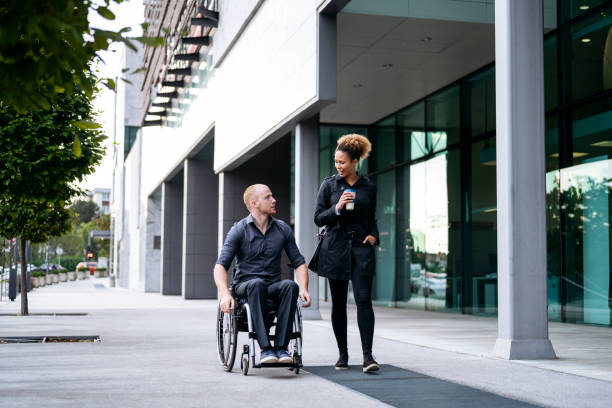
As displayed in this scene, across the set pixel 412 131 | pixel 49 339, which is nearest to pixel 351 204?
pixel 49 339

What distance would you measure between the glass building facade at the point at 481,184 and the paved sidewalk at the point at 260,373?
83.5 inches

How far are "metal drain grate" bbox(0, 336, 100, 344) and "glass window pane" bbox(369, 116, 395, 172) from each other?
39.9 feet

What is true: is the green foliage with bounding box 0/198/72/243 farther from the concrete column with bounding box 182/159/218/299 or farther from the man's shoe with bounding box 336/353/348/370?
the man's shoe with bounding box 336/353/348/370

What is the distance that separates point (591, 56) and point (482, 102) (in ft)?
12.2

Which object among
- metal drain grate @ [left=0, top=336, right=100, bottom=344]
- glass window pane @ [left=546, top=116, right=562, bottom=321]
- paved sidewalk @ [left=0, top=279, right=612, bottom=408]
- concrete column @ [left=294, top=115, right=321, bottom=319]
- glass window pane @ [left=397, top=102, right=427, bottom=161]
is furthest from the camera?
glass window pane @ [left=397, top=102, right=427, bottom=161]

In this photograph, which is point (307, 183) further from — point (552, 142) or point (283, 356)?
point (283, 356)

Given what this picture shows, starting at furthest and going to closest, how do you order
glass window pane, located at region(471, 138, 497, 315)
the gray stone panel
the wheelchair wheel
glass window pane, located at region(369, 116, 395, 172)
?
1. the gray stone panel
2. glass window pane, located at region(369, 116, 395, 172)
3. glass window pane, located at region(471, 138, 497, 315)
4. the wheelchair wheel

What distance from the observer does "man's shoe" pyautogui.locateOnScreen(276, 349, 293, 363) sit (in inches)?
230

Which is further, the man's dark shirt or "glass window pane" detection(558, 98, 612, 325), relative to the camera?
"glass window pane" detection(558, 98, 612, 325)

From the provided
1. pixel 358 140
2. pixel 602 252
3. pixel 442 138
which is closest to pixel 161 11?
pixel 442 138

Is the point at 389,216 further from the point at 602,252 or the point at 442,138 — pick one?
the point at 602,252

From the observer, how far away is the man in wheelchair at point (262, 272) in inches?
235

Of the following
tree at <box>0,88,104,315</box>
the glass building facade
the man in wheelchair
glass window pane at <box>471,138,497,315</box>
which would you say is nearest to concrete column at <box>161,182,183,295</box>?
the glass building facade

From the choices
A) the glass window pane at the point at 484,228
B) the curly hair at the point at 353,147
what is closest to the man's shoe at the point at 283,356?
the curly hair at the point at 353,147
